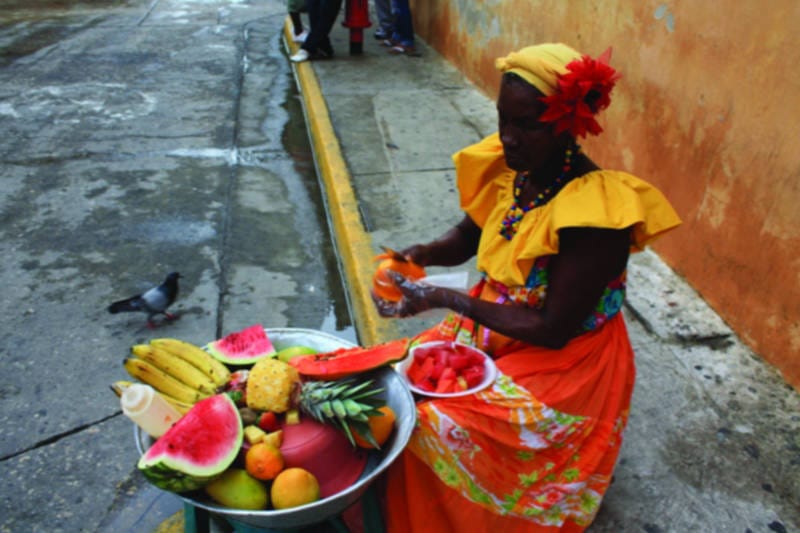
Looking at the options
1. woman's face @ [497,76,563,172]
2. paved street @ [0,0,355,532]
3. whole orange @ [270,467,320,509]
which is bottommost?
paved street @ [0,0,355,532]

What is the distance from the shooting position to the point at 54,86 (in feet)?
27.7

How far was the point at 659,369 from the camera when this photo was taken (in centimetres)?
326

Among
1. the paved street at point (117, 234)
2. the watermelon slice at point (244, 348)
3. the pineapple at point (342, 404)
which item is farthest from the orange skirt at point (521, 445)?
the paved street at point (117, 234)

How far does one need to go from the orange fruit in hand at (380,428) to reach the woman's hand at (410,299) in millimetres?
394

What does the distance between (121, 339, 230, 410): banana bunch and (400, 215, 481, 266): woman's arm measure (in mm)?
927

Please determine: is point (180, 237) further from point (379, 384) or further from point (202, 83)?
point (202, 83)

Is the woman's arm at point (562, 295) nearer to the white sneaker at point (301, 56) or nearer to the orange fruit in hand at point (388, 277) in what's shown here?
the orange fruit in hand at point (388, 277)

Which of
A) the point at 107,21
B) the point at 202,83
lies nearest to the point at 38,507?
the point at 202,83

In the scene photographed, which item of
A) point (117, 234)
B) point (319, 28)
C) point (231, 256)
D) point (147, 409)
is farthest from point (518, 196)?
point (319, 28)

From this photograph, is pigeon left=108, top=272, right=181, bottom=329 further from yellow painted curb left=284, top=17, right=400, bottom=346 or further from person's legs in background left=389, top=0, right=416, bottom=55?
person's legs in background left=389, top=0, right=416, bottom=55

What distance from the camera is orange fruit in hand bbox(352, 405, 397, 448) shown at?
72.1 inches

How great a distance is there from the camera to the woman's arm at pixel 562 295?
78.0 inches

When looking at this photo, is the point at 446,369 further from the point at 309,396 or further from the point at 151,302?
the point at 151,302

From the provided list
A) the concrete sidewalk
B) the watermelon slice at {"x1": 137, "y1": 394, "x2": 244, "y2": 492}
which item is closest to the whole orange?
the watermelon slice at {"x1": 137, "y1": 394, "x2": 244, "y2": 492}
